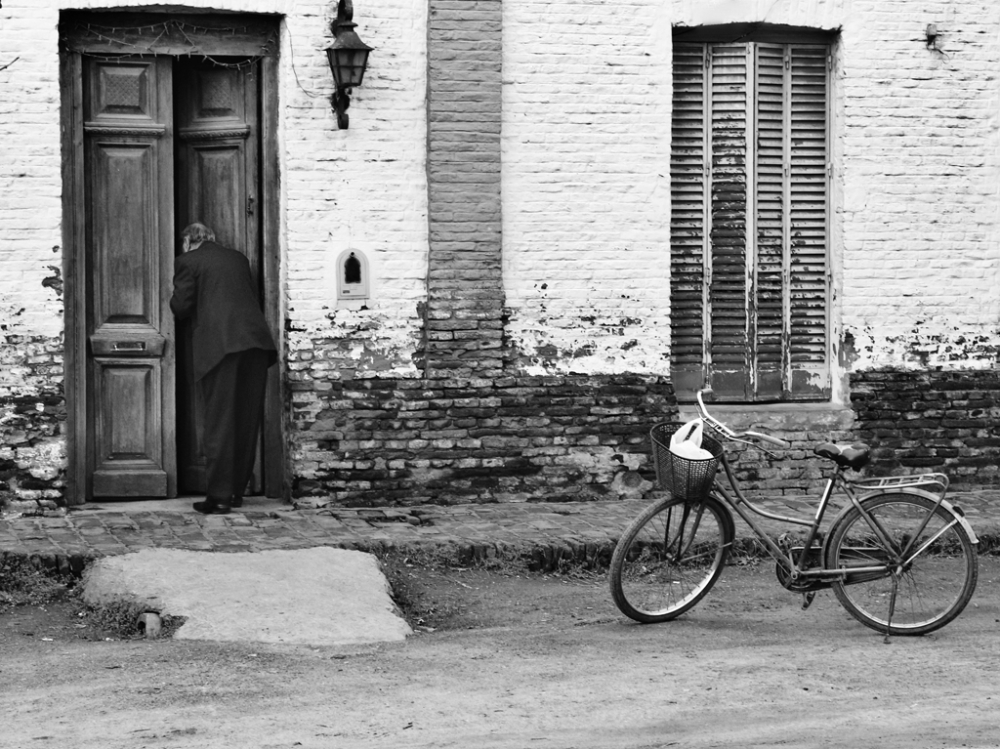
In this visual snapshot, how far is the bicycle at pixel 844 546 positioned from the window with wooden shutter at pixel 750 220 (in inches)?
134

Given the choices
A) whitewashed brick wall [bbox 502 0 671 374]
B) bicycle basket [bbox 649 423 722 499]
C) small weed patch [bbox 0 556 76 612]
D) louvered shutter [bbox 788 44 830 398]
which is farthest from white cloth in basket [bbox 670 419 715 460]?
louvered shutter [bbox 788 44 830 398]

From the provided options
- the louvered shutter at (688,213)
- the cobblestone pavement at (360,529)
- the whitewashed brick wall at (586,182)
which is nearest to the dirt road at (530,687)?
the cobblestone pavement at (360,529)

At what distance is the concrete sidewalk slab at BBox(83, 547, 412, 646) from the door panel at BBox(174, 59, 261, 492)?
6.88 feet

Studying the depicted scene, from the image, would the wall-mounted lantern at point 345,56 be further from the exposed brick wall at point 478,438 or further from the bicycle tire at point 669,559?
the bicycle tire at point 669,559

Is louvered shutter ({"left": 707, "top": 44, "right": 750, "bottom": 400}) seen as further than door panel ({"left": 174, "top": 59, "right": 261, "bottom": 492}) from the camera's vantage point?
Yes

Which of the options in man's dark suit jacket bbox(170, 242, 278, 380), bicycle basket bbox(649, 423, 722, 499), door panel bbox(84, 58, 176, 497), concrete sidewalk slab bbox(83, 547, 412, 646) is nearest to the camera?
concrete sidewalk slab bbox(83, 547, 412, 646)

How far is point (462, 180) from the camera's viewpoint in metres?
9.53

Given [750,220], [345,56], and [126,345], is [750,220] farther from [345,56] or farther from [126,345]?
[126,345]

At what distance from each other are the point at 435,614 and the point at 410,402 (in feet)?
8.12

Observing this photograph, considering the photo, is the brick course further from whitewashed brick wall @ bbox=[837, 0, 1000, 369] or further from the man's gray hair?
the man's gray hair

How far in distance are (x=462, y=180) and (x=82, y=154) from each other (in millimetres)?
2232

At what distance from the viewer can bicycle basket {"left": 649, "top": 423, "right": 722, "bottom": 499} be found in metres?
6.61

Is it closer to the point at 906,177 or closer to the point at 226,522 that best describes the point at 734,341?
the point at 906,177

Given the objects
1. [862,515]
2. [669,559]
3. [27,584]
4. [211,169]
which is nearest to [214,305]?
[211,169]
